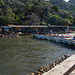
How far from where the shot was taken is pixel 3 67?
12.7 m

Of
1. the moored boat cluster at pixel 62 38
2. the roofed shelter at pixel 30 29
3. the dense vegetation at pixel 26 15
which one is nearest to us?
the moored boat cluster at pixel 62 38

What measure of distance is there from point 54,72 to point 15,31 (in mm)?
37532

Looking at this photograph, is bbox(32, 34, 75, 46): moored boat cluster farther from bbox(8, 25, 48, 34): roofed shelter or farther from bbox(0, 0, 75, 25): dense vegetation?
bbox(0, 0, 75, 25): dense vegetation

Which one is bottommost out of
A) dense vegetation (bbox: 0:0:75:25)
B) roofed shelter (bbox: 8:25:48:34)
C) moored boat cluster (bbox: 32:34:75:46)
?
moored boat cluster (bbox: 32:34:75:46)

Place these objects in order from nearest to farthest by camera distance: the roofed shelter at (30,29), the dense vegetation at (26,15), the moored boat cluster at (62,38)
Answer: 1. the moored boat cluster at (62,38)
2. the roofed shelter at (30,29)
3. the dense vegetation at (26,15)

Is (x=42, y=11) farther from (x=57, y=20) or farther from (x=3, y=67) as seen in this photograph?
(x=3, y=67)

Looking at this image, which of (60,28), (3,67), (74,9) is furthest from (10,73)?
(74,9)

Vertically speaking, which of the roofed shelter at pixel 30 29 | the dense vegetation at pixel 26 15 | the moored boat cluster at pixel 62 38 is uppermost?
the dense vegetation at pixel 26 15

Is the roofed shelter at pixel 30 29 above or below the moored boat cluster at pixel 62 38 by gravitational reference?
above

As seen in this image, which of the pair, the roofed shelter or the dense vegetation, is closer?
the roofed shelter

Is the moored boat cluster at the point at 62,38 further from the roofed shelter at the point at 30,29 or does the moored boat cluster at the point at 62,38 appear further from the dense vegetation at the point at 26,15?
the dense vegetation at the point at 26,15

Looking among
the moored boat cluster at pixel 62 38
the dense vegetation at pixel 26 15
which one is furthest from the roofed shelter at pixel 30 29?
the moored boat cluster at pixel 62 38

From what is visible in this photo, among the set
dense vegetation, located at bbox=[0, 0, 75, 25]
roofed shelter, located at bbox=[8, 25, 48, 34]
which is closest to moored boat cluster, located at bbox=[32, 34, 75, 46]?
roofed shelter, located at bbox=[8, 25, 48, 34]

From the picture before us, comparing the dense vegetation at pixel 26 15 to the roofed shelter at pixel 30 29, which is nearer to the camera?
the roofed shelter at pixel 30 29
